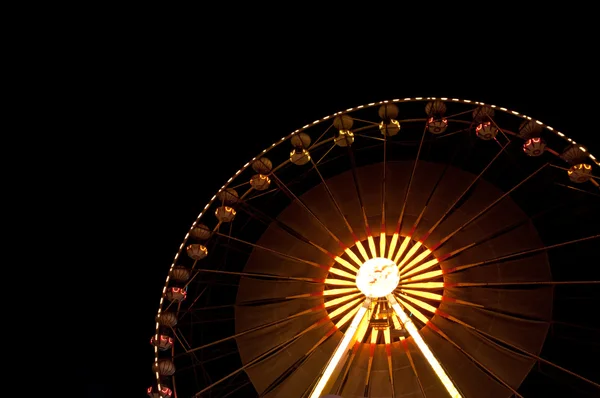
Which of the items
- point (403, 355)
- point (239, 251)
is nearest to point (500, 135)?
point (403, 355)

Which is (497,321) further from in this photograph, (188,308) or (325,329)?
(188,308)

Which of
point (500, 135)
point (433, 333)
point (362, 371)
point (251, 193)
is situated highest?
point (500, 135)

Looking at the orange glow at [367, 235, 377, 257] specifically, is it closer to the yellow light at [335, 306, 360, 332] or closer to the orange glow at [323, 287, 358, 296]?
the orange glow at [323, 287, 358, 296]

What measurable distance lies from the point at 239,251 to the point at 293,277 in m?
1.29

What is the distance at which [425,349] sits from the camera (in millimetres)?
9578

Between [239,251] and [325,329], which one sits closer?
[325,329]

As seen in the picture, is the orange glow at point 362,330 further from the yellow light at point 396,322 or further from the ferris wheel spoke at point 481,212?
the ferris wheel spoke at point 481,212

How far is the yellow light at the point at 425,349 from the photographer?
355 inches

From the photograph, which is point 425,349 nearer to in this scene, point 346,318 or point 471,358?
point 471,358

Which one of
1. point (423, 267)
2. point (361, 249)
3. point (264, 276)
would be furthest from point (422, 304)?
point (264, 276)

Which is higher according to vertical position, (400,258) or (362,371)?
(400,258)

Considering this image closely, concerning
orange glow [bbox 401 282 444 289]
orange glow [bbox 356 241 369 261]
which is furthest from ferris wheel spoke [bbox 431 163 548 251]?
orange glow [bbox 356 241 369 261]

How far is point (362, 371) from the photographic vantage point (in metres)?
11.2

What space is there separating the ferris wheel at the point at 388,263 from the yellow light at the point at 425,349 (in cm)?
5
